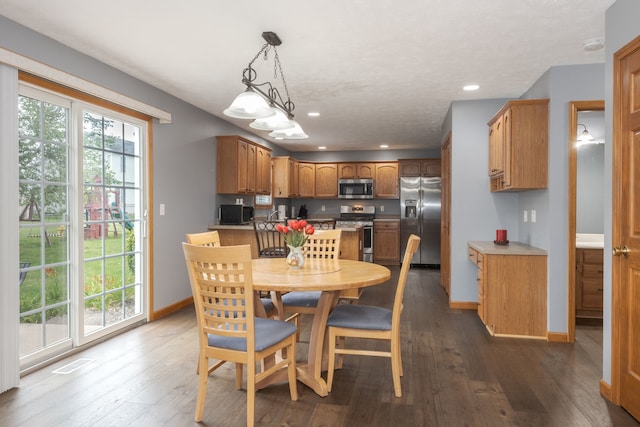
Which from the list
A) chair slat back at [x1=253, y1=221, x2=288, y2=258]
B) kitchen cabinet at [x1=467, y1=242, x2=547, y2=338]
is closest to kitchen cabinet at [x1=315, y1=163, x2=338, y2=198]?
chair slat back at [x1=253, y1=221, x2=288, y2=258]

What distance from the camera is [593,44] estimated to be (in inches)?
124

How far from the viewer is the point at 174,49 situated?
335 cm

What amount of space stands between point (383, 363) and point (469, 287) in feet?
7.05

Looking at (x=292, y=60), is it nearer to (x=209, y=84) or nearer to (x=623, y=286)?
(x=209, y=84)

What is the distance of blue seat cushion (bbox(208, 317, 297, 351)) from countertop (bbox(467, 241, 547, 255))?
7.32 ft

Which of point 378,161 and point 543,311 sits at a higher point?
point 378,161

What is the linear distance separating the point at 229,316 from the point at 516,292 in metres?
2.76

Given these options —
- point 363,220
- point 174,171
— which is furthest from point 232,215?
point 363,220

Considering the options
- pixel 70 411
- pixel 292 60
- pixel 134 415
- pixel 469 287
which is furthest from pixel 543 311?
pixel 70 411

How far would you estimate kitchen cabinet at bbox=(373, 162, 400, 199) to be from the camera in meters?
8.84

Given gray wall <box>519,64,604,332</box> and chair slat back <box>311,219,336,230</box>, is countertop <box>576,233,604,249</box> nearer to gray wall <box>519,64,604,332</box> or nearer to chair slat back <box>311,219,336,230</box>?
gray wall <box>519,64,604,332</box>

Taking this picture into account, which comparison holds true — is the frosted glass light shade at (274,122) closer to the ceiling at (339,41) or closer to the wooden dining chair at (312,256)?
the ceiling at (339,41)

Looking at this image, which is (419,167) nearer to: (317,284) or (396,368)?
(396,368)

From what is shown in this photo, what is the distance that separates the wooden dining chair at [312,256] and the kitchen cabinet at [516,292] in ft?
4.60
